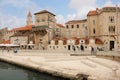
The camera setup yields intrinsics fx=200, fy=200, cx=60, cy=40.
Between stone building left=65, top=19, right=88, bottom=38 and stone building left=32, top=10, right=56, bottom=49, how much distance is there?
5.98 m

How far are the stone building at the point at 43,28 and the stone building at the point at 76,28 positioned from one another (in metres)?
5.98

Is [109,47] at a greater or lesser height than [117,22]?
lesser

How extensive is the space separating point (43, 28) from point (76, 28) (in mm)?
12502

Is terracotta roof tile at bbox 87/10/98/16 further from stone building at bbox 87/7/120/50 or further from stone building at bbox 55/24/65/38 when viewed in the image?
stone building at bbox 55/24/65/38

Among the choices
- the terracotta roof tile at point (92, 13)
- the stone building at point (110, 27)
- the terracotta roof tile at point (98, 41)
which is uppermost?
the terracotta roof tile at point (92, 13)

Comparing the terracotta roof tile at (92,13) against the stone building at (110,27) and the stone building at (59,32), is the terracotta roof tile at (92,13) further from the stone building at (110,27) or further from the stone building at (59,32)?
the stone building at (59,32)

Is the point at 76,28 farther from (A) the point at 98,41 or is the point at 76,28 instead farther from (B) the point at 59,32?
(A) the point at 98,41

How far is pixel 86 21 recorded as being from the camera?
70.8m

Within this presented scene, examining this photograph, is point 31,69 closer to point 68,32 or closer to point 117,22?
point 117,22

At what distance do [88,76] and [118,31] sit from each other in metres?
38.5

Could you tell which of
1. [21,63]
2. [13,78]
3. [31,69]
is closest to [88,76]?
[13,78]

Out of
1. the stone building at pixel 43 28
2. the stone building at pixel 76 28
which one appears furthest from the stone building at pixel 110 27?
the stone building at pixel 43 28

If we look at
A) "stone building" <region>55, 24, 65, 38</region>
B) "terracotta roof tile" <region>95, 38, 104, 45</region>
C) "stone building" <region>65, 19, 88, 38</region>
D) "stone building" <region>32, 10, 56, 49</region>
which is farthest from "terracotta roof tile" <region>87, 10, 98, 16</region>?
"stone building" <region>55, 24, 65, 38</region>

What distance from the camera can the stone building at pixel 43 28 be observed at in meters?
67.8
